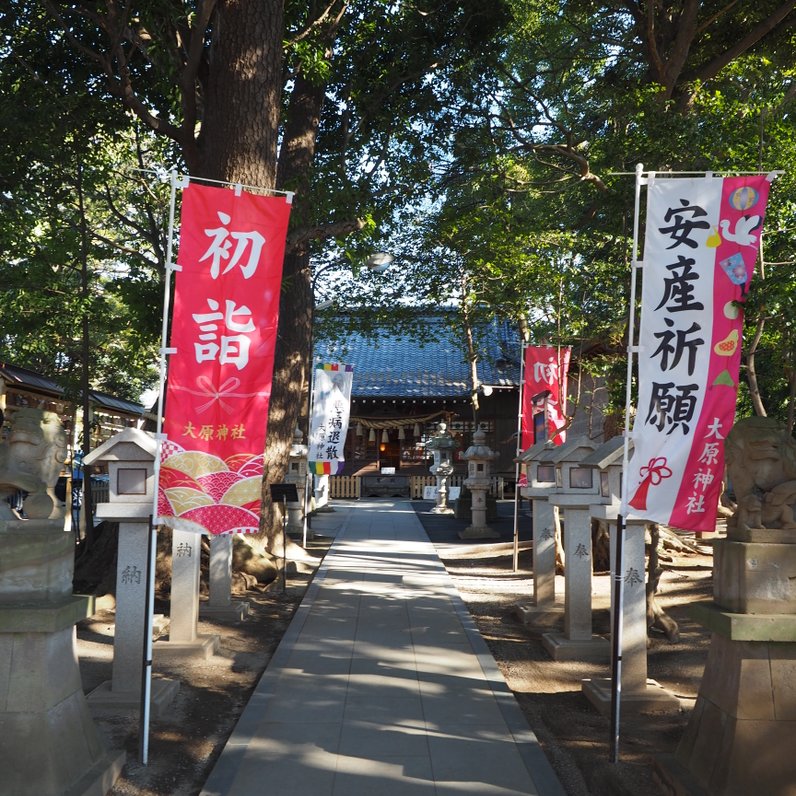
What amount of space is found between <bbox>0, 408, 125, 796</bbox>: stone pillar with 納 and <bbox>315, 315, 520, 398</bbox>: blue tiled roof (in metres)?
25.2

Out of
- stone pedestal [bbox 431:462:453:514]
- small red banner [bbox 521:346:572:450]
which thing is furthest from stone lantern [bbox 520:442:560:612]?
stone pedestal [bbox 431:462:453:514]

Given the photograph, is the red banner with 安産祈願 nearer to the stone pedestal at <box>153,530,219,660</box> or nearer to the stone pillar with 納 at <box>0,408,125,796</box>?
the stone pillar with 納 at <box>0,408,125,796</box>

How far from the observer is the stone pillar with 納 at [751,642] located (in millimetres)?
4176

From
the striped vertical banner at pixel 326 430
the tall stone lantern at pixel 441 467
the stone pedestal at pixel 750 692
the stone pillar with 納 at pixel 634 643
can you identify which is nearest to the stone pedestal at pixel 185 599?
the stone pillar with 納 at pixel 634 643

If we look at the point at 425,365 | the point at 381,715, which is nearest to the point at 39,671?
the point at 381,715

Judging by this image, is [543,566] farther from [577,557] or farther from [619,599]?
[619,599]

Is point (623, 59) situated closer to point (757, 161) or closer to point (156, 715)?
point (757, 161)

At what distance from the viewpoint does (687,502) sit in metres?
5.03

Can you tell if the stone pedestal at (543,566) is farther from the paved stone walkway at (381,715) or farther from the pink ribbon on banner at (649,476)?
the pink ribbon on banner at (649,476)

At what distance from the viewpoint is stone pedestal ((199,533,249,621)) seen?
959 cm

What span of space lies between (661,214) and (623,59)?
32.6 feet

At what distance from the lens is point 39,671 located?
425 centimetres

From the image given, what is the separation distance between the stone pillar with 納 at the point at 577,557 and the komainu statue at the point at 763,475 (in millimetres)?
3499

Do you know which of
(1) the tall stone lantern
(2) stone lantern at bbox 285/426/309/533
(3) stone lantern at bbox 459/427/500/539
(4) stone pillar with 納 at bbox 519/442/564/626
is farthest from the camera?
(1) the tall stone lantern
